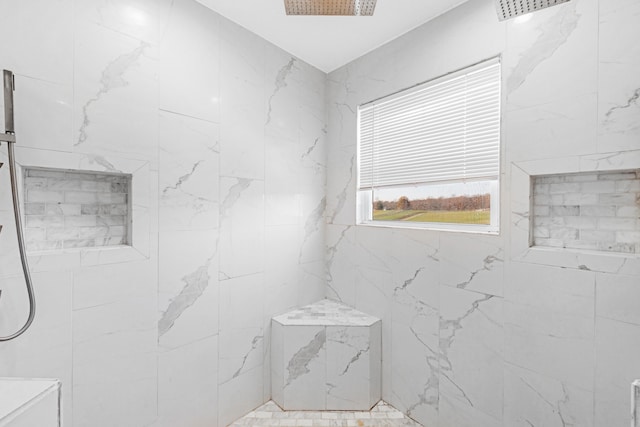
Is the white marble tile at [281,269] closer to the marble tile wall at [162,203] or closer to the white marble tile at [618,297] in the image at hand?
the marble tile wall at [162,203]

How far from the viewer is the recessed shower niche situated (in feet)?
4.54

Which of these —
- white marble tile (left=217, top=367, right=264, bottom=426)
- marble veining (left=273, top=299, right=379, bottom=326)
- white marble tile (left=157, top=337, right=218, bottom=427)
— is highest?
marble veining (left=273, top=299, right=379, bottom=326)

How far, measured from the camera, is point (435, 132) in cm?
203

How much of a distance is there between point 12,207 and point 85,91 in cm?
60

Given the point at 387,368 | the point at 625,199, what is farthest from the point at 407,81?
the point at 387,368

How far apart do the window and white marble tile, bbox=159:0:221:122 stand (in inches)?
45.9

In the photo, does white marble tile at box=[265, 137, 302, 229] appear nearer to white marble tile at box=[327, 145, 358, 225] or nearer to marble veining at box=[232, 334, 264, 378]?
white marble tile at box=[327, 145, 358, 225]

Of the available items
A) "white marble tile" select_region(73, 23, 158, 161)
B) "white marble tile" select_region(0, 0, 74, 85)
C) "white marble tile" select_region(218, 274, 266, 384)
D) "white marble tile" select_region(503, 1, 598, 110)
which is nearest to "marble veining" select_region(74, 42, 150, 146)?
"white marble tile" select_region(73, 23, 158, 161)

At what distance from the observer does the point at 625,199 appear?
1.36 meters

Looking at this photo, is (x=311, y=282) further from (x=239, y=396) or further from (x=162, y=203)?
(x=162, y=203)

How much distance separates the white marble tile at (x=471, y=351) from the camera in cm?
167

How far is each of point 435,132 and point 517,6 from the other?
757 mm

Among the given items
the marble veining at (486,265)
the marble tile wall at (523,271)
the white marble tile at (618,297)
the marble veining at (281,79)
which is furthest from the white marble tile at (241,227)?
the white marble tile at (618,297)

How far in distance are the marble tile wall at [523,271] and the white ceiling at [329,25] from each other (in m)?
0.11
